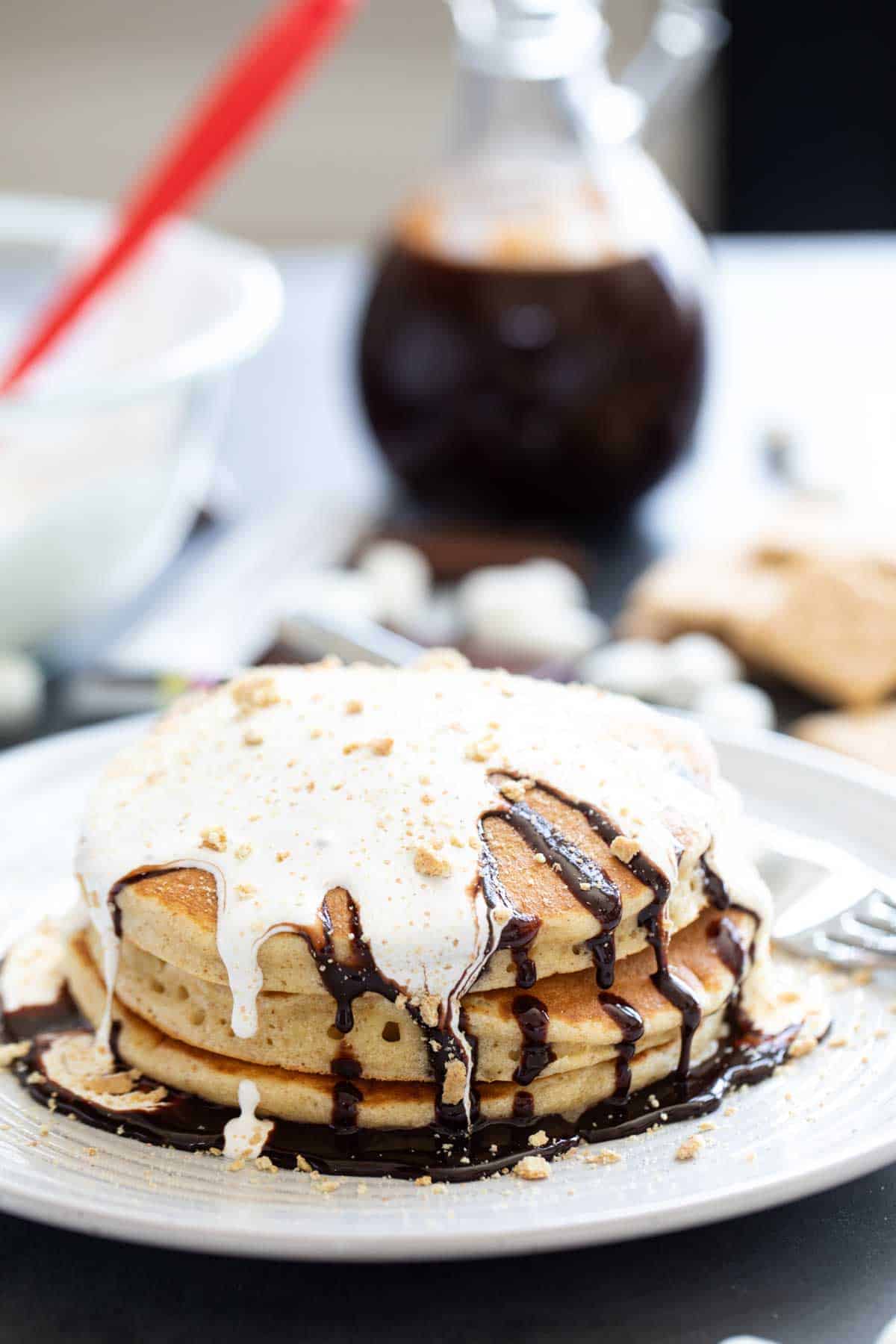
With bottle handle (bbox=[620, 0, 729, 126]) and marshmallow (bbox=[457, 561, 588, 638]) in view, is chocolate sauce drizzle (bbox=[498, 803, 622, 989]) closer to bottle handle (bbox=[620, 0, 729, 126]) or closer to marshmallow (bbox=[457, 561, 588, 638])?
marshmallow (bbox=[457, 561, 588, 638])

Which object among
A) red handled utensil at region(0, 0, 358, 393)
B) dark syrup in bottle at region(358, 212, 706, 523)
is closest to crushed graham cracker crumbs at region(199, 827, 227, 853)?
red handled utensil at region(0, 0, 358, 393)

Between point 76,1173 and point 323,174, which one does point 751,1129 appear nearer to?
point 76,1173

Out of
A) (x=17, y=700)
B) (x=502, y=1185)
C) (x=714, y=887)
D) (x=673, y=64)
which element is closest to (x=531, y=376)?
(x=673, y=64)

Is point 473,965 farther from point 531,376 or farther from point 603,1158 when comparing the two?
point 531,376

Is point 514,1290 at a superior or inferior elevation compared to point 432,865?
inferior

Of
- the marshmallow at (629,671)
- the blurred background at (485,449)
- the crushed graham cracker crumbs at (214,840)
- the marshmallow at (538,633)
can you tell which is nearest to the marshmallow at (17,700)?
the blurred background at (485,449)

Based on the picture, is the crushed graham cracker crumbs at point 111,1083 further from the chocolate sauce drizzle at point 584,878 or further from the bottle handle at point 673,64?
the bottle handle at point 673,64
